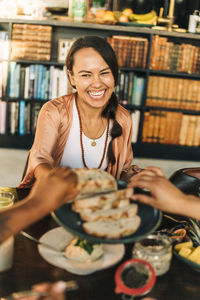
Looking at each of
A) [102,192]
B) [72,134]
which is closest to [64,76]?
[72,134]

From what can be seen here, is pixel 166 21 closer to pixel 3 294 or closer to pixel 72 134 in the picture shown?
pixel 72 134

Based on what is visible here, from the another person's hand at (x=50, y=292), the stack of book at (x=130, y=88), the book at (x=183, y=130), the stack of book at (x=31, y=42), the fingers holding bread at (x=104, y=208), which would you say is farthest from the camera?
the book at (x=183, y=130)

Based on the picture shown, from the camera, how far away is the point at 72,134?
6.70 ft

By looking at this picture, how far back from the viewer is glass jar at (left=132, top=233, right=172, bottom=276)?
1124 millimetres

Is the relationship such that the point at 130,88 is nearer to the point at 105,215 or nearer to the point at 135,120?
the point at 135,120

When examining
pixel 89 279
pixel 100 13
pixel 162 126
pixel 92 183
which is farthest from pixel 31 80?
pixel 89 279

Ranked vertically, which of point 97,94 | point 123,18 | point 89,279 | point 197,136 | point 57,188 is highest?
point 123,18

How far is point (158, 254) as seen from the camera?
44.3 inches

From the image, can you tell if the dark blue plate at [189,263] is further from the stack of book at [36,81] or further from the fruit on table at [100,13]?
the fruit on table at [100,13]

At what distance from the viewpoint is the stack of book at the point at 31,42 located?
4039mm

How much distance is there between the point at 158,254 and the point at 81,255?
224mm

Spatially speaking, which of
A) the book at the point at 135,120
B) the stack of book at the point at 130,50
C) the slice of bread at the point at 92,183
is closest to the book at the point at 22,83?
the stack of book at the point at 130,50

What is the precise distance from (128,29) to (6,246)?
3393 mm

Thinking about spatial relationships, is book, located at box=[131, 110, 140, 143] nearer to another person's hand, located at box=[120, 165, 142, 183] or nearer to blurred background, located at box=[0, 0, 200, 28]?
blurred background, located at box=[0, 0, 200, 28]
